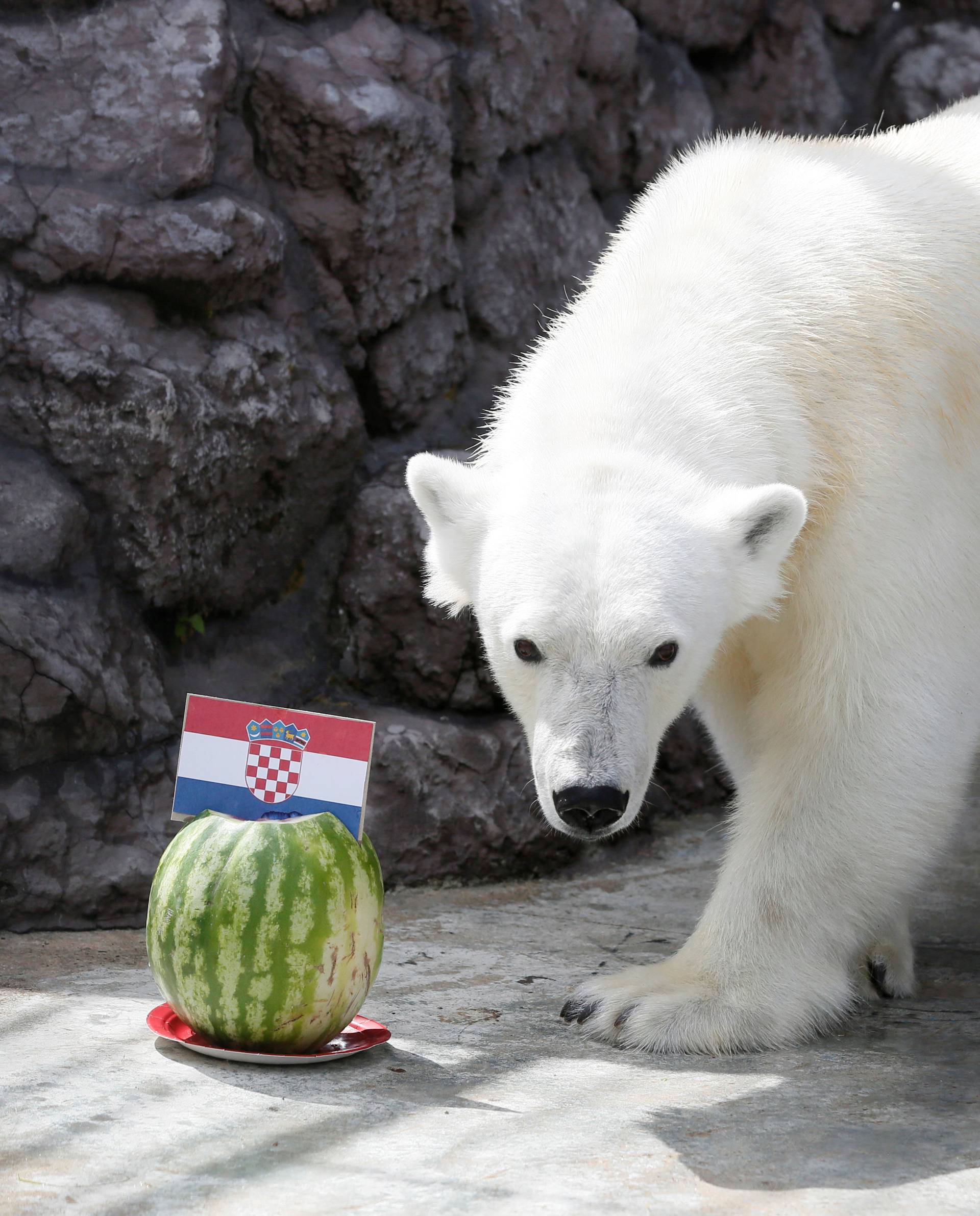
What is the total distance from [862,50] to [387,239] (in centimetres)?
288

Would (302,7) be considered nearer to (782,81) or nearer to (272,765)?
(782,81)

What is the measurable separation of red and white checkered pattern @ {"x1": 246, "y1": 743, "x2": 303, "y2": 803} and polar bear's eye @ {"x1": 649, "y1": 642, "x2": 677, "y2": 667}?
2.25 ft

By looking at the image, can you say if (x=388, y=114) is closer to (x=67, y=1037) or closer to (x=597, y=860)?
(x=597, y=860)

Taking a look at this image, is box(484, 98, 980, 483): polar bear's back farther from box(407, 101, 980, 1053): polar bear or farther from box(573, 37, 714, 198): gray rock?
box(573, 37, 714, 198): gray rock

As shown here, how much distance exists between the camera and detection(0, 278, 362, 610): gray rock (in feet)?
12.3

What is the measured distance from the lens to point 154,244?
3.82 m

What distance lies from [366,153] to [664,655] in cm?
224

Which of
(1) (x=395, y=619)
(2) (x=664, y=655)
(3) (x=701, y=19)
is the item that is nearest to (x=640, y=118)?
(3) (x=701, y=19)

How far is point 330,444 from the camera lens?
4.30 m

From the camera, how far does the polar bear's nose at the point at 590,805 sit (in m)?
2.50

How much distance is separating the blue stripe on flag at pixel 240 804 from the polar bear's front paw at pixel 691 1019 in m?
0.70

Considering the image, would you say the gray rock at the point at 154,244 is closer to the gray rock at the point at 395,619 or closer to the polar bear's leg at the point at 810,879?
the gray rock at the point at 395,619

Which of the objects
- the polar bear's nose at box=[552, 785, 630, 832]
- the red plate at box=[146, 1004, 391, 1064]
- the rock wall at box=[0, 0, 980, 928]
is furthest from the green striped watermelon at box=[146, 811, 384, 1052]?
the rock wall at box=[0, 0, 980, 928]

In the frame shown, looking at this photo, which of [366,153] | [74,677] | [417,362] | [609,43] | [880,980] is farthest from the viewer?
[609,43]
